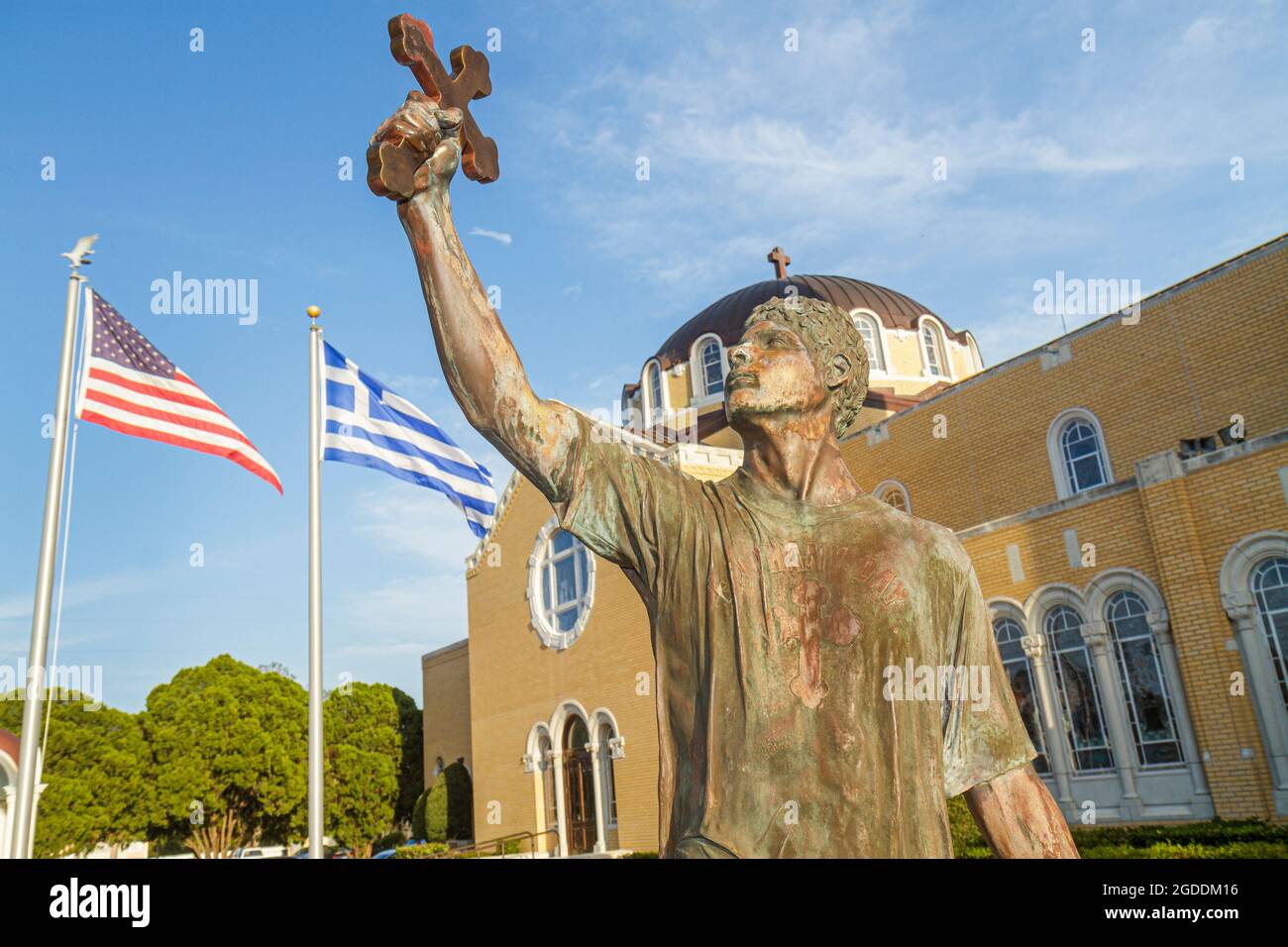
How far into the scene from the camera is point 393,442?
13062 millimetres

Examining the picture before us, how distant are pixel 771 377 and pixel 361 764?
34.2 metres

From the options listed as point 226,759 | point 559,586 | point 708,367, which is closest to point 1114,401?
point 708,367

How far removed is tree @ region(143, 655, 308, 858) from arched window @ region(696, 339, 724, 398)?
1657cm

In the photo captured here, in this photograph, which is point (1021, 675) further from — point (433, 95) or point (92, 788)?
point (92, 788)

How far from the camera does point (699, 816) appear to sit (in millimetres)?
1786

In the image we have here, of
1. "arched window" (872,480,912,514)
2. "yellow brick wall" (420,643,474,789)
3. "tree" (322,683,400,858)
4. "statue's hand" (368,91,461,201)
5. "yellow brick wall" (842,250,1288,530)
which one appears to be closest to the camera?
"statue's hand" (368,91,461,201)

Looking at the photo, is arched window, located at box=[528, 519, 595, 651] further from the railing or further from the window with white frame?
the window with white frame

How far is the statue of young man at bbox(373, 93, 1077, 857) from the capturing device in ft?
5.83

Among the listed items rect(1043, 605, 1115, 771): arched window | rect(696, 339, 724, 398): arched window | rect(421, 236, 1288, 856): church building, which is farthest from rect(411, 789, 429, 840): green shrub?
rect(1043, 605, 1115, 771): arched window

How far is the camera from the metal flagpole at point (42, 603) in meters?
8.68

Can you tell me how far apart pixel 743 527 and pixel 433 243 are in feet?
2.70

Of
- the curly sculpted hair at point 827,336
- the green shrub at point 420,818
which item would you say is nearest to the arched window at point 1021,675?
the curly sculpted hair at point 827,336
